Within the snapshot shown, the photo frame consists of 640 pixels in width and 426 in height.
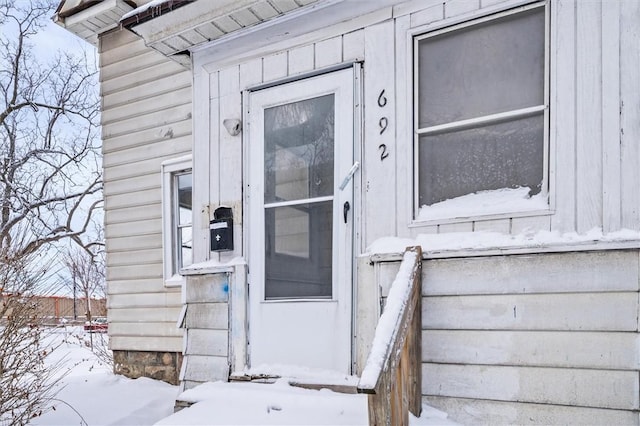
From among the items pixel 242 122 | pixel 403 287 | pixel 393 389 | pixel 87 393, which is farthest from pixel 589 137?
pixel 87 393

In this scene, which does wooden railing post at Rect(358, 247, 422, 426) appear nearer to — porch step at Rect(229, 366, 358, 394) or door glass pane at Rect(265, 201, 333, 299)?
porch step at Rect(229, 366, 358, 394)

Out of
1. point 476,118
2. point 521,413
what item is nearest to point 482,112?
point 476,118

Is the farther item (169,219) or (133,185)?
(133,185)

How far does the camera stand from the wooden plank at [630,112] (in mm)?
1949

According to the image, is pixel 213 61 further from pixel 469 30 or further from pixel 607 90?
pixel 607 90

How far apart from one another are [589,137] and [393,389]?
1422 mm

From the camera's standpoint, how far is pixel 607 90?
2.03 meters

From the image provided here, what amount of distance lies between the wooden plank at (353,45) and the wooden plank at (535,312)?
1444 millimetres

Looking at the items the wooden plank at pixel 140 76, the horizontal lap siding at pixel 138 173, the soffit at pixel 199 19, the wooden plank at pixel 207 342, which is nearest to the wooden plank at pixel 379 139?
the soffit at pixel 199 19

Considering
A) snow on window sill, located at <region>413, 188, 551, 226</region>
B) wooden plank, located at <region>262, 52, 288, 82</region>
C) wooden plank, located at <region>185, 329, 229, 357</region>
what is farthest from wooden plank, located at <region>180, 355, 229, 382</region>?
wooden plank, located at <region>262, 52, 288, 82</region>

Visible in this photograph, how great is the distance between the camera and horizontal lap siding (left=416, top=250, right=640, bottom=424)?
1906mm

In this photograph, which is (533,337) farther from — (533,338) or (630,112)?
(630,112)

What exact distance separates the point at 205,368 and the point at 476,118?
221cm

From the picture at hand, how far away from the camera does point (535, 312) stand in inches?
81.0
